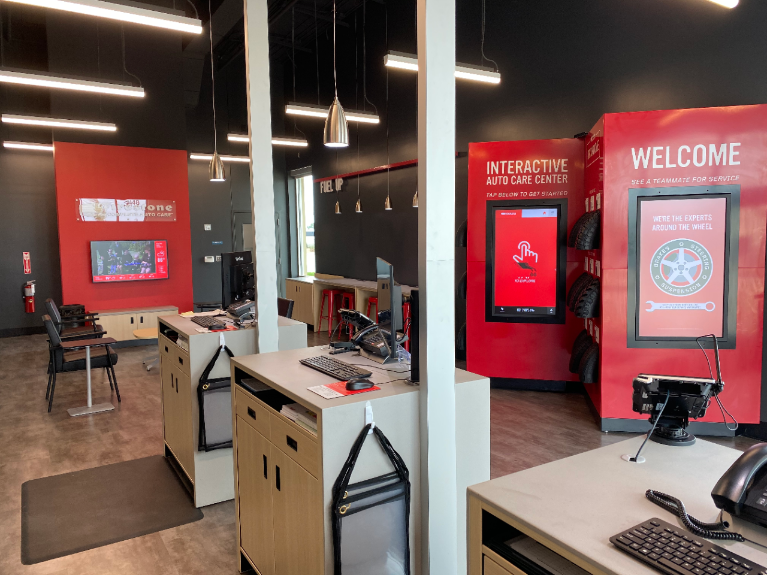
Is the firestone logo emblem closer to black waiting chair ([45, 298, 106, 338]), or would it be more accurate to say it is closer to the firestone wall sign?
black waiting chair ([45, 298, 106, 338])

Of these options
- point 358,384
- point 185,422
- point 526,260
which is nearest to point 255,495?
point 358,384

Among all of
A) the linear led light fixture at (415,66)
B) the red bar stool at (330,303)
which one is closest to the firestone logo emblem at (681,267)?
the linear led light fixture at (415,66)

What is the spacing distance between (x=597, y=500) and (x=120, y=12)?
15.6 ft

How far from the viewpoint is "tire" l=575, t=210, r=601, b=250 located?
4.84 m

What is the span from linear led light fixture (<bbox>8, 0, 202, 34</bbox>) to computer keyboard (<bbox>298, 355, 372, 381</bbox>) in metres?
3.33

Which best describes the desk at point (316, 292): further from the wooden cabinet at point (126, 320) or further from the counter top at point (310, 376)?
the counter top at point (310, 376)

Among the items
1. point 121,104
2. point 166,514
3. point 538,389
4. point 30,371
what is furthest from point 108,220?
point 538,389

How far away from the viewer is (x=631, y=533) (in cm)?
122

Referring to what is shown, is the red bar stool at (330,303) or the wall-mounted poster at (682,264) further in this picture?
the red bar stool at (330,303)

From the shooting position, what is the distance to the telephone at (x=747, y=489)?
1.17m

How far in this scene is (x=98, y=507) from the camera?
11.9ft

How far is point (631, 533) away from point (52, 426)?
5.61 meters

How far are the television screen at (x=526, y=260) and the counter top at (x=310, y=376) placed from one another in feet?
11.2

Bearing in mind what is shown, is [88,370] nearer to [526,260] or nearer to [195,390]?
[195,390]
